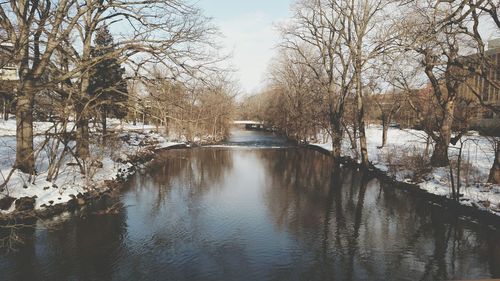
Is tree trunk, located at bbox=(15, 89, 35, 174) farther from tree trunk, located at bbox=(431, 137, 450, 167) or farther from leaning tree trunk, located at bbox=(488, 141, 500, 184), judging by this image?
tree trunk, located at bbox=(431, 137, 450, 167)

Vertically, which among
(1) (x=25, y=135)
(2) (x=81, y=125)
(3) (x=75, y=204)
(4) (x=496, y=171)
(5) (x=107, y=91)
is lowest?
(3) (x=75, y=204)

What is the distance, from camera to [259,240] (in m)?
→ 11.7

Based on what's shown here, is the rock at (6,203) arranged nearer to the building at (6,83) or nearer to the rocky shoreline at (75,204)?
the rocky shoreline at (75,204)

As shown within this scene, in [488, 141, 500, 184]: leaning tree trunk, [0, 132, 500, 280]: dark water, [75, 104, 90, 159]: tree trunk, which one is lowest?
[0, 132, 500, 280]: dark water

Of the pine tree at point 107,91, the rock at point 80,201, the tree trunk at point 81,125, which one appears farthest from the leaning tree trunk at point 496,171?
the rock at point 80,201

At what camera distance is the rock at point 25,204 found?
12.6 meters

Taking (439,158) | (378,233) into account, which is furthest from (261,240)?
(439,158)

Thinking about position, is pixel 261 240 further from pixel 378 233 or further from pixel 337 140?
pixel 337 140

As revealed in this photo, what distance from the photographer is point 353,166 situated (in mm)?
27375

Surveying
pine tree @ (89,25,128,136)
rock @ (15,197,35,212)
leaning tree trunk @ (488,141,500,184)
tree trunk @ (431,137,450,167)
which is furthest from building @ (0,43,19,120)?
tree trunk @ (431,137,450,167)

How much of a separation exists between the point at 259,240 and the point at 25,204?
7.89 m

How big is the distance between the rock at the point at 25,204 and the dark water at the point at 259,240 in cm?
102

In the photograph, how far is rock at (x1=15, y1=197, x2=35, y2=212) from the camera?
12611mm

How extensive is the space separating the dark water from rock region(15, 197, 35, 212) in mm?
1018
